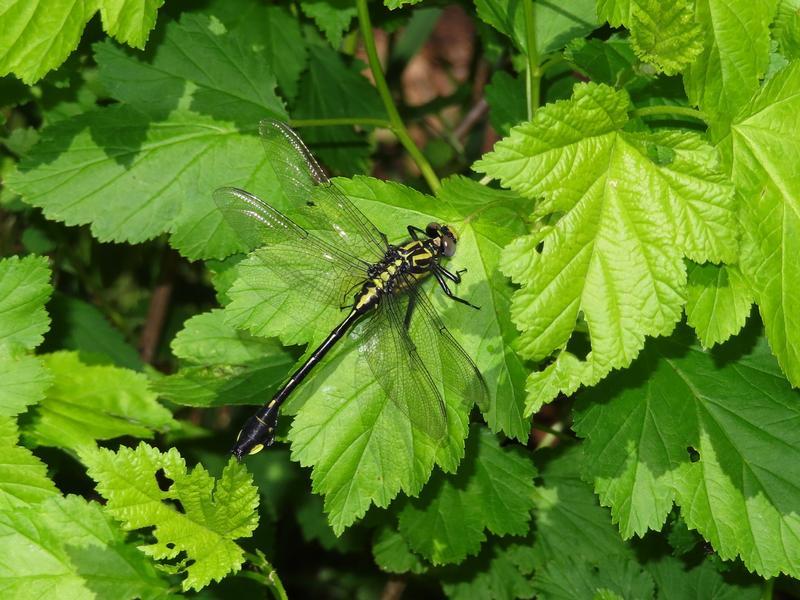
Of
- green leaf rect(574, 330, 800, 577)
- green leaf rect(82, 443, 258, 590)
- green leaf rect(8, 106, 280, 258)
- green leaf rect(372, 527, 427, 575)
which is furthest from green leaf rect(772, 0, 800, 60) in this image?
green leaf rect(372, 527, 427, 575)

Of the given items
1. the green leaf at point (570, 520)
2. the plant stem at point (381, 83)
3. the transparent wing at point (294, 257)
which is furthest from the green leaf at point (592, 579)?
the plant stem at point (381, 83)

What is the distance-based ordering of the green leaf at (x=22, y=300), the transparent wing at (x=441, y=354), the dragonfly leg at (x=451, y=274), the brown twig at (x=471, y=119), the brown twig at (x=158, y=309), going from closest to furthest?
the transparent wing at (x=441, y=354) < the dragonfly leg at (x=451, y=274) < the green leaf at (x=22, y=300) < the brown twig at (x=158, y=309) < the brown twig at (x=471, y=119)

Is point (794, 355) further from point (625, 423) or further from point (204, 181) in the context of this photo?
point (204, 181)

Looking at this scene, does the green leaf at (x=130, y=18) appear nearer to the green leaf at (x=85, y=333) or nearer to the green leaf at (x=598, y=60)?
the green leaf at (x=598, y=60)

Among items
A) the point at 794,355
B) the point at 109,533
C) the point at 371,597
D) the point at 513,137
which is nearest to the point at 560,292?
the point at 513,137

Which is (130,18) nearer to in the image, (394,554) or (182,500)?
(182,500)
